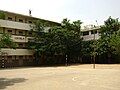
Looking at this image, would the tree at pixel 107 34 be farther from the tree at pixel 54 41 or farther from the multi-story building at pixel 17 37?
the multi-story building at pixel 17 37

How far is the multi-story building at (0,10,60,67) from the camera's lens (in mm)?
42263

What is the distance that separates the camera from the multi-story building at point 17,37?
139 ft

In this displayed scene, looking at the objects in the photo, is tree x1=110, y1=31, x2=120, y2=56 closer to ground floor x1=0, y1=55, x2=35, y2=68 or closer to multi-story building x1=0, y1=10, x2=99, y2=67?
multi-story building x1=0, y1=10, x2=99, y2=67

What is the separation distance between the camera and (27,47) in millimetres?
46125

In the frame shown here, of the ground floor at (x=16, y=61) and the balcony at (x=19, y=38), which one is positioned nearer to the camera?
the ground floor at (x=16, y=61)

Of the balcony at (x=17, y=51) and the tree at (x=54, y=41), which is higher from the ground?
the tree at (x=54, y=41)

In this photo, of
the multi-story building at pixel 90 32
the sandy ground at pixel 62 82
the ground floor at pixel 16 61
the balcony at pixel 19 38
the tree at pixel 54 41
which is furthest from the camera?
the multi-story building at pixel 90 32

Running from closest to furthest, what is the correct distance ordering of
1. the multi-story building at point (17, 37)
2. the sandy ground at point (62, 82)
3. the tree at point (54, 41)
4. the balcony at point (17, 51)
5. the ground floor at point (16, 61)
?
the sandy ground at point (62, 82) < the balcony at point (17, 51) < the multi-story building at point (17, 37) < the ground floor at point (16, 61) < the tree at point (54, 41)

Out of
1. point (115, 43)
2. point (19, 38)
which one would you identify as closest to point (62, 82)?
point (115, 43)

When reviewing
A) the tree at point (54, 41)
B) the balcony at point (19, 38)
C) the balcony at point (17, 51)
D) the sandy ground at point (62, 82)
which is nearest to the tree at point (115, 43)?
the tree at point (54, 41)

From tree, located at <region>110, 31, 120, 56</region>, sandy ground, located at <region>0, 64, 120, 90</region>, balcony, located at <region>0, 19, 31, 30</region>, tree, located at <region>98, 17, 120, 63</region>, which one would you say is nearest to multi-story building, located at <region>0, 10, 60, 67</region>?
balcony, located at <region>0, 19, 31, 30</region>

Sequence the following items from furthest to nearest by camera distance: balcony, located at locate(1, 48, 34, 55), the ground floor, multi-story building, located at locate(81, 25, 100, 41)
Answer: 1. multi-story building, located at locate(81, 25, 100, 41)
2. the ground floor
3. balcony, located at locate(1, 48, 34, 55)

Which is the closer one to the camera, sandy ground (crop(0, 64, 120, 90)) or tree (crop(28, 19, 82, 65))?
sandy ground (crop(0, 64, 120, 90))

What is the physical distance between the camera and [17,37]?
44.2 meters
